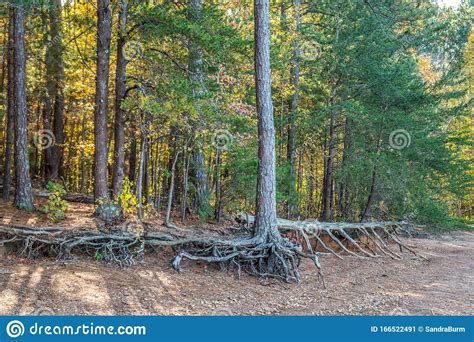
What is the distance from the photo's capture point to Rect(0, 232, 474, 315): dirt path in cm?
536

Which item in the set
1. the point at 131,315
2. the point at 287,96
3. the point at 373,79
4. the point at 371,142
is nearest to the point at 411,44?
the point at 373,79

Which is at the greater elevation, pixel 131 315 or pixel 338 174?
pixel 338 174

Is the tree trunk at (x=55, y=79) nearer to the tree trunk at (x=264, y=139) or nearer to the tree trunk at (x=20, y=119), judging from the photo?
the tree trunk at (x=20, y=119)

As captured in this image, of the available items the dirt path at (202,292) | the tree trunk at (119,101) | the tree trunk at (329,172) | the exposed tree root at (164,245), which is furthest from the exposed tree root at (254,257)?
the tree trunk at (329,172)

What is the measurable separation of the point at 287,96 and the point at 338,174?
11.8 feet

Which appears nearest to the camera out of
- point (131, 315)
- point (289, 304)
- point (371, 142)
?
point (131, 315)

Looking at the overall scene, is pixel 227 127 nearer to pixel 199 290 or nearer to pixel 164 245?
pixel 164 245

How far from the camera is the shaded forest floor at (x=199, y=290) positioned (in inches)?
212

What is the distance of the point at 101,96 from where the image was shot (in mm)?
9875

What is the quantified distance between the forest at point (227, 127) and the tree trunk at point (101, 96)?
29mm

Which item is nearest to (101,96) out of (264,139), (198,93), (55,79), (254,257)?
(198,93)

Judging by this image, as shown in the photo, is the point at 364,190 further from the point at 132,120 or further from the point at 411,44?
the point at 132,120

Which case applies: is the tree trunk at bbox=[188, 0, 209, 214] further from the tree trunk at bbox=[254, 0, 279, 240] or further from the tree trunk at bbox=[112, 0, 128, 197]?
the tree trunk at bbox=[112, 0, 128, 197]

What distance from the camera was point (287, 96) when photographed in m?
15.9
